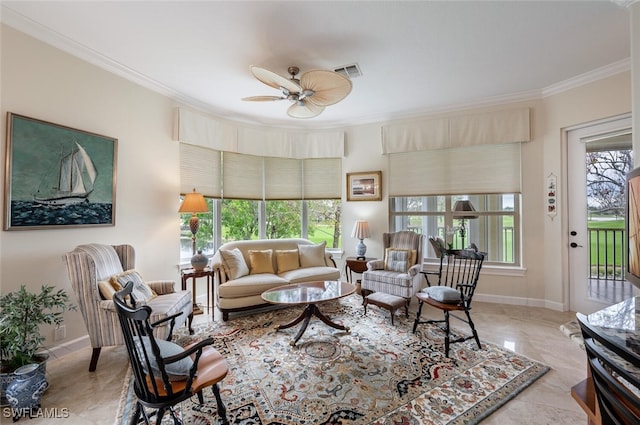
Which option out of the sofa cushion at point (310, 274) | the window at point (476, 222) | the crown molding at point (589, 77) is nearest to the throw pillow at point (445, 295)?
the sofa cushion at point (310, 274)

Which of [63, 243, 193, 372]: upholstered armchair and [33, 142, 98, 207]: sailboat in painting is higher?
[33, 142, 98, 207]: sailboat in painting

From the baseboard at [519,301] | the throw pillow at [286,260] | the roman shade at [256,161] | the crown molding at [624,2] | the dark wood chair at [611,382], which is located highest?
the crown molding at [624,2]

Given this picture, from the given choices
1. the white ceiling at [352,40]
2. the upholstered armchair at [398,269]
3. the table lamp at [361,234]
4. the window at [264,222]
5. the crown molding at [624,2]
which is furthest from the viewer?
the table lamp at [361,234]

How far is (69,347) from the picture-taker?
8.73ft

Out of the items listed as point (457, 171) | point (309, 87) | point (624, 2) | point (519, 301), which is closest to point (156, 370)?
point (309, 87)

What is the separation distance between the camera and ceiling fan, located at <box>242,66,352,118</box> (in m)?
2.38

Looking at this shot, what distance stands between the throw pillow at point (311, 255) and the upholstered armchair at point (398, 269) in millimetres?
744

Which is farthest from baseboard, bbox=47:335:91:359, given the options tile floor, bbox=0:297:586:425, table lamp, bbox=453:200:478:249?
table lamp, bbox=453:200:478:249

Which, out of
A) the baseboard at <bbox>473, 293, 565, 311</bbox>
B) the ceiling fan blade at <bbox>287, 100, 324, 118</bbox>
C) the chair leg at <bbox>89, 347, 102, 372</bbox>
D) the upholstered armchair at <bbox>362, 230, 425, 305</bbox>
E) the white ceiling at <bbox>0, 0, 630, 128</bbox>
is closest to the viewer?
the white ceiling at <bbox>0, 0, 630, 128</bbox>

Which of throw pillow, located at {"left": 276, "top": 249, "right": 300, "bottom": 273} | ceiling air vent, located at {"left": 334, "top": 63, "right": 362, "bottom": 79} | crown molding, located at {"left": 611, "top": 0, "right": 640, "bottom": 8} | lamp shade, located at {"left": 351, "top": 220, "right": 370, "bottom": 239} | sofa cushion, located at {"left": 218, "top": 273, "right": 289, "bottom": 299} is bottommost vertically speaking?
sofa cushion, located at {"left": 218, "top": 273, "right": 289, "bottom": 299}

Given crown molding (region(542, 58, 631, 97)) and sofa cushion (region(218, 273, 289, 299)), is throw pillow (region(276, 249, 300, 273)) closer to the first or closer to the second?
sofa cushion (region(218, 273, 289, 299))

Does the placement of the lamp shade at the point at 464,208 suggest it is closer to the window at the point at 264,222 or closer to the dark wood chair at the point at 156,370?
the window at the point at 264,222

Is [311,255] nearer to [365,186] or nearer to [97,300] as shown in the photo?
[365,186]

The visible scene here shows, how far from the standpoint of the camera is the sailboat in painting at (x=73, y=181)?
260 centimetres
